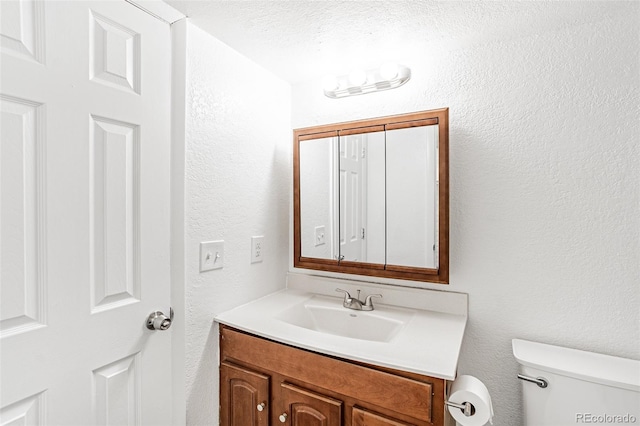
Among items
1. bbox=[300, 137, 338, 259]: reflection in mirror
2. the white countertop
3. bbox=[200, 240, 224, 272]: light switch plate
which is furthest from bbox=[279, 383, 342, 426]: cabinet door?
bbox=[300, 137, 338, 259]: reflection in mirror

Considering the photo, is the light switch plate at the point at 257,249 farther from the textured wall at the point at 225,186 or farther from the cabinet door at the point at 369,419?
the cabinet door at the point at 369,419

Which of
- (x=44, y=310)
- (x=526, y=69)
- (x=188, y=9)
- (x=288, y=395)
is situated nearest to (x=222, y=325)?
(x=288, y=395)

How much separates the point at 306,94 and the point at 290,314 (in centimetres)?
122

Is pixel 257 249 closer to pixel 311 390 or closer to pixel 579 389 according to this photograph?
pixel 311 390

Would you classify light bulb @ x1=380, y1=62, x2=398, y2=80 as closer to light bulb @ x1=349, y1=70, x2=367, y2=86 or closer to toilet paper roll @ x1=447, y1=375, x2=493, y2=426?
light bulb @ x1=349, y1=70, x2=367, y2=86

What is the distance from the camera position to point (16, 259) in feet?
2.77

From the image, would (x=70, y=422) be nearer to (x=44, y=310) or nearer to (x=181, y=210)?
(x=44, y=310)

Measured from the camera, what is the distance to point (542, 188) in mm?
1289

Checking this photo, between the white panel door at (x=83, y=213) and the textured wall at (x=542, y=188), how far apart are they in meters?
1.21

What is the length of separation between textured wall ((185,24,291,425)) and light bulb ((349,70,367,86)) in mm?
448

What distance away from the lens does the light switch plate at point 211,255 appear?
52.5 inches

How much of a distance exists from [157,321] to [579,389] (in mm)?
1505

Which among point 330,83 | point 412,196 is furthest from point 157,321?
point 330,83

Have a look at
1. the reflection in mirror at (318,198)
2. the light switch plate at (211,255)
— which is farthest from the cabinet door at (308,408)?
the reflection in mirror at (318,198)
